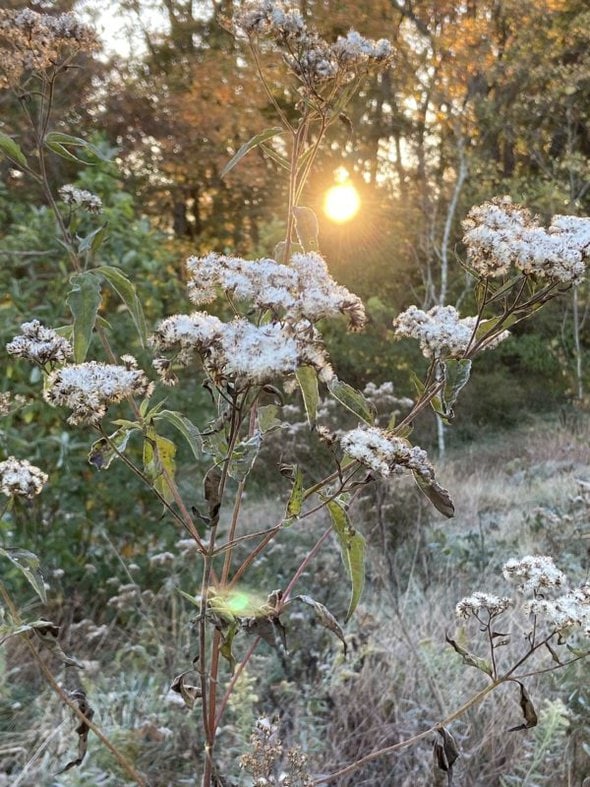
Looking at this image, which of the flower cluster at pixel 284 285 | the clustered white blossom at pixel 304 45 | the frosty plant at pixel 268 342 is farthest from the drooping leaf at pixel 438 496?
the clustered white blossom at pixel 304 45

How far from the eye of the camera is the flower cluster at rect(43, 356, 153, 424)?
102 centimetres

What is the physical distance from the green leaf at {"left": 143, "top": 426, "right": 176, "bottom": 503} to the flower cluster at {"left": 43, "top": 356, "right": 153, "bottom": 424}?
0.48ft

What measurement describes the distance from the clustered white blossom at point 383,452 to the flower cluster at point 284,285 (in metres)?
0.16

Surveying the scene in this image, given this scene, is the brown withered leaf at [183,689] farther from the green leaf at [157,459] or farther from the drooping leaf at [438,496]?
the drooping leaf at [438,496]

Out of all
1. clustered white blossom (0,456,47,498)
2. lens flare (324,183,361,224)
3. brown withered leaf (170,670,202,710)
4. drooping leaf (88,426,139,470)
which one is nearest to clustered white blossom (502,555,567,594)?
brown withered leaf (170,670,202,710)

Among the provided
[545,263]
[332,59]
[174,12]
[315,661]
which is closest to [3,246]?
[315,661]

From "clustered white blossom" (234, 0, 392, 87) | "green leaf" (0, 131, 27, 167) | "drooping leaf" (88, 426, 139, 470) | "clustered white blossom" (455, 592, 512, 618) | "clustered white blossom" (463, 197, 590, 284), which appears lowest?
"clustered white blossom" (455, 592, 512, 618)

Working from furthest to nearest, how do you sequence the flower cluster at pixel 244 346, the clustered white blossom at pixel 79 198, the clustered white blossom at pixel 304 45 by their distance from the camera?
the clustered white blossom at pixel 79 198, the clustered white blossom at pixel 304 45, the flower cluster at pixel 244 346

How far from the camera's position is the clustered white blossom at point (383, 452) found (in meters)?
1.01

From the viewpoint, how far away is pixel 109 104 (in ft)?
20.8

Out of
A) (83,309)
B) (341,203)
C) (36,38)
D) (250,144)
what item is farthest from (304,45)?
(341,203)

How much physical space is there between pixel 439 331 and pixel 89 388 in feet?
1.63

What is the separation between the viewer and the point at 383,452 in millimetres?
1021

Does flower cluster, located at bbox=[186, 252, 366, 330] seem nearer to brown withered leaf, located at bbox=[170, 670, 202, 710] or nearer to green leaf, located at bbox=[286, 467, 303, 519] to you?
green leaf, located at bbox=[286, 467, 303, 519]
